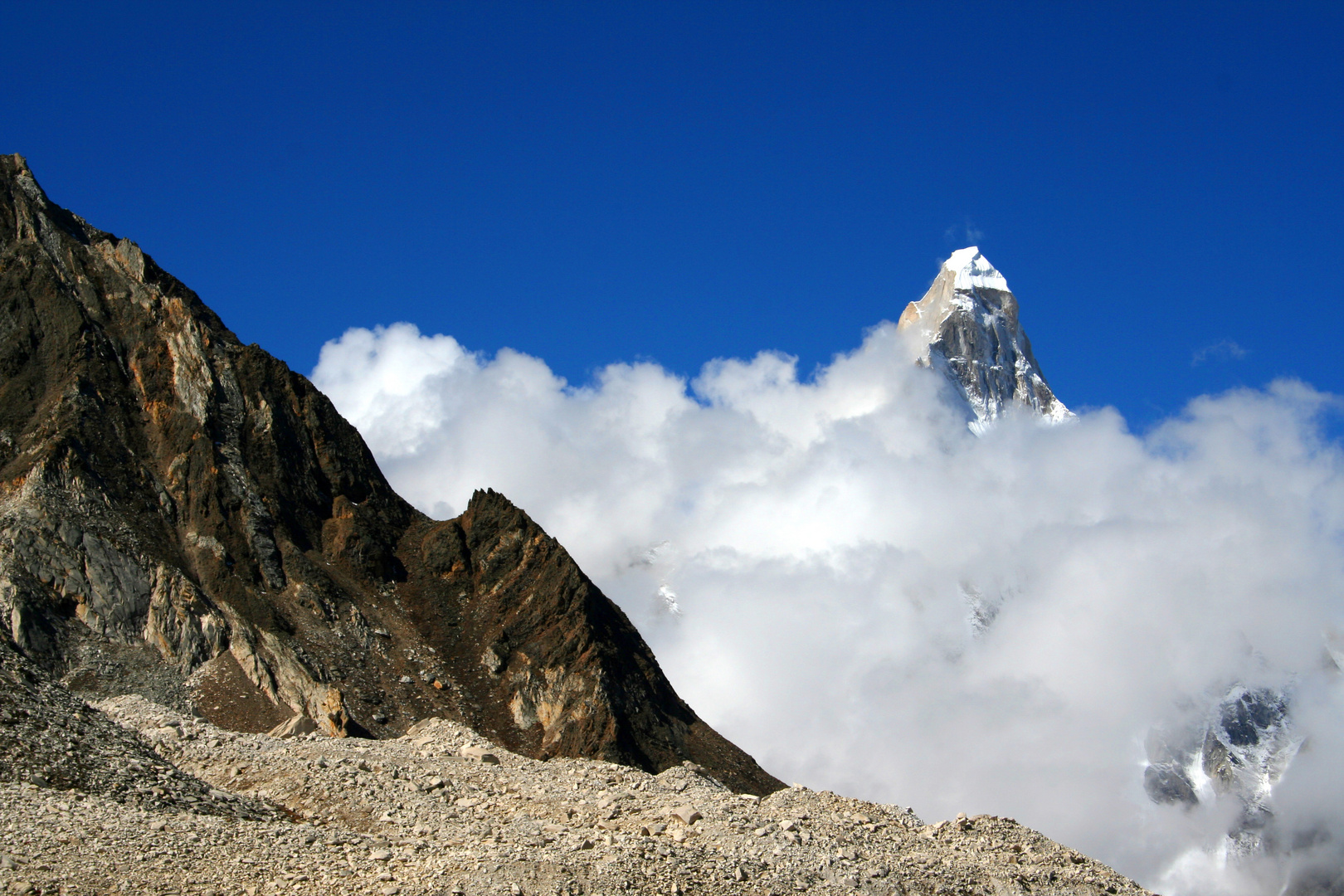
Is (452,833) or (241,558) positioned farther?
(241,558)

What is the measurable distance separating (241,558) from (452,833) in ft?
146

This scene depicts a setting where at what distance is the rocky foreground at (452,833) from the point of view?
27141mm

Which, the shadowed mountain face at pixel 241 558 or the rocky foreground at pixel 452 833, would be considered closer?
the rocky foreground at pixel 452 833

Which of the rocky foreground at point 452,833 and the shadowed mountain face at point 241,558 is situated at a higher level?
the shadowed mountain face at point 241,558

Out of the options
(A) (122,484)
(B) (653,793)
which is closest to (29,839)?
(B) (653,793)

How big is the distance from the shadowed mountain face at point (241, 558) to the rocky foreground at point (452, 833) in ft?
69.2

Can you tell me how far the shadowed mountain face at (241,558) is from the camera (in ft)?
216

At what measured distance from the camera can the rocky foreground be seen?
1069 inches

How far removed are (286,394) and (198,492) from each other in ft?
41.8

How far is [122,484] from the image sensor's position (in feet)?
241

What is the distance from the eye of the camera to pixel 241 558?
73.6 metres

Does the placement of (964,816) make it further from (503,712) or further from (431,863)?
(503,712)

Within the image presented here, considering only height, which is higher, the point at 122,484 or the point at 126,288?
the point at 126,288

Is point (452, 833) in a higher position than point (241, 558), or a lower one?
lower
